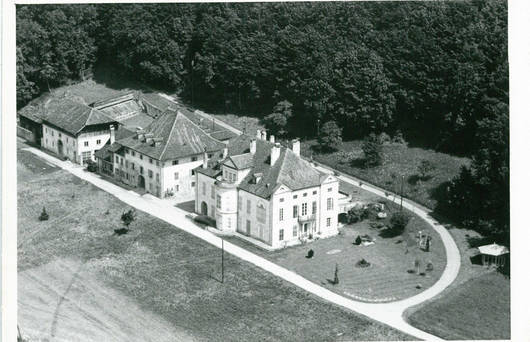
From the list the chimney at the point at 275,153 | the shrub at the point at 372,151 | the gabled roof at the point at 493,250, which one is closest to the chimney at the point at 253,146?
the chimney at the point at 275,153

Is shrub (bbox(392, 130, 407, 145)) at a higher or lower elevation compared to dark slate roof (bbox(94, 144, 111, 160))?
higher

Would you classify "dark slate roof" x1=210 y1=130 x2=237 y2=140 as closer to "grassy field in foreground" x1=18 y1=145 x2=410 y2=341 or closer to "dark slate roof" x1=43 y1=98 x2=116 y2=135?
"dark slate roof" x1=43 y1=98 x2=116 y2=135

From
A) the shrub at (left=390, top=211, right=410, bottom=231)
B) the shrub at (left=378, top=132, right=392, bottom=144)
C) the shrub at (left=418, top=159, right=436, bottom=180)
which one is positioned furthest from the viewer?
the shrub at (left=378, top=132, right=392, bottom=144)

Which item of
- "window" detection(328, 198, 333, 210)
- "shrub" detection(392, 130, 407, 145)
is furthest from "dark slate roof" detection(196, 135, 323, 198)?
"shrub" detection(392, 130, 407, 145)

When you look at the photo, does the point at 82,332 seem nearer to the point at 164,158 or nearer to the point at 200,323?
the point at 200,323

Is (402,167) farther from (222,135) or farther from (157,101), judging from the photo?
(157,101)

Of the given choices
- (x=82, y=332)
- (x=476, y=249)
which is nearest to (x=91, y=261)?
(x=82, y=332)
